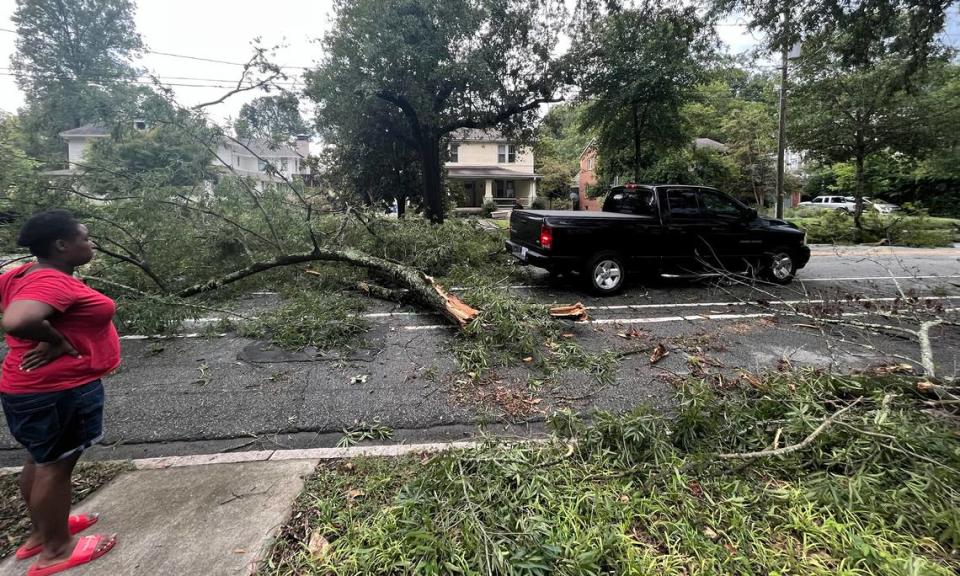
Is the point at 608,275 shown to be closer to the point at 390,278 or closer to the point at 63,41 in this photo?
the point at 390,278

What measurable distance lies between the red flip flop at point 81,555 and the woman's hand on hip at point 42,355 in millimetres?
870

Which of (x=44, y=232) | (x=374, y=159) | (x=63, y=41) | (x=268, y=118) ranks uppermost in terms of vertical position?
(x=63, y=41)

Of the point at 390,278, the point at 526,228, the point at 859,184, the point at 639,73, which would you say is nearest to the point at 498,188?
the point at 859,184

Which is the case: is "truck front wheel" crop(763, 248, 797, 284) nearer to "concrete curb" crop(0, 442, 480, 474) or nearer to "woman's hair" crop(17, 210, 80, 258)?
"concrete curb" crop(0, 442, 480, 474)

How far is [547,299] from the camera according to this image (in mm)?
7023

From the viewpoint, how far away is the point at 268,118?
8.52 meters

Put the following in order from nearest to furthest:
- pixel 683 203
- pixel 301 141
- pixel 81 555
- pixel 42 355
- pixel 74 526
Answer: pixel 42 355 < pixel 81 555 < pixel 74 526 < pixel 683 203 < pixel 301 141

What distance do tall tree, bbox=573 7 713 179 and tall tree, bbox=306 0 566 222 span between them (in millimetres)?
1032

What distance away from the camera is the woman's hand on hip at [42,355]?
6.27 ft

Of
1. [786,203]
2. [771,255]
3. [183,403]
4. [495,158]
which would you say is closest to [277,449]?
[183,403]

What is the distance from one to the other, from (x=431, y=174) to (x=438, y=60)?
417 cm

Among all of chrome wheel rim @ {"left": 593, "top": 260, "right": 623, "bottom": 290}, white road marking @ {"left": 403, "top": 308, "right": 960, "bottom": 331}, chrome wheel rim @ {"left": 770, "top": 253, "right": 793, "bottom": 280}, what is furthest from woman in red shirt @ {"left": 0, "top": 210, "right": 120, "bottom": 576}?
chrome wheel rim @ {"left": 770, "top": 253, "right": 793, "bottom": 280}

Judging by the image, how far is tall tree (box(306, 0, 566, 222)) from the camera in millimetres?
11078

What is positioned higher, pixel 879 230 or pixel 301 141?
pixel 301 141
